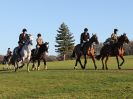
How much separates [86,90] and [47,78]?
22.0ft

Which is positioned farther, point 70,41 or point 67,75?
point 70,41

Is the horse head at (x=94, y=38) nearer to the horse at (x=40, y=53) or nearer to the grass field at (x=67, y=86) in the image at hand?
the horse at (x=40, y=53)

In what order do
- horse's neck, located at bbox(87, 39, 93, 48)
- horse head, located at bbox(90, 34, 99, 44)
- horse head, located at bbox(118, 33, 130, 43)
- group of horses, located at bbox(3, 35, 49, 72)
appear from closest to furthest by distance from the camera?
1. group of horses, located at bbox(3, 35, 49, 72)
2. horse head, located at bbox(90, 34, 99, 44)
3. horse head, located at bbox(118, 33, 130, 43)
4. horse's neck, located at bbox(87, 39, 93, 48)

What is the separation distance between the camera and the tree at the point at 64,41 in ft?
459

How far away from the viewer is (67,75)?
31.7 meters

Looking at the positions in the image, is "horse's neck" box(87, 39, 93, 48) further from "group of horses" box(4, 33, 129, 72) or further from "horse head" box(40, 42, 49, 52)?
"horse head" box(40, 42, 49, 52)

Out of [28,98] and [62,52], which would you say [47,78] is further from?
[62,52]

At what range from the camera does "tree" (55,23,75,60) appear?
140 metres

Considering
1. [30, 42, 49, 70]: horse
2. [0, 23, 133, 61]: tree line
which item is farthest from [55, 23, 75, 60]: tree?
[30, 42, 49, 70]: horse

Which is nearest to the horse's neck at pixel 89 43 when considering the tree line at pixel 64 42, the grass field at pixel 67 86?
the grass field at pixel 67 86

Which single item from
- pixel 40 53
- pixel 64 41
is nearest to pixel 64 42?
pixel 64 41

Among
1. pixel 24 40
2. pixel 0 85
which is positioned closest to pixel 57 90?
pixel 0 85

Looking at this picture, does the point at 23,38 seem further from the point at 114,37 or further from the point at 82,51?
the point at 114,37

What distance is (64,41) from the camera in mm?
145250
